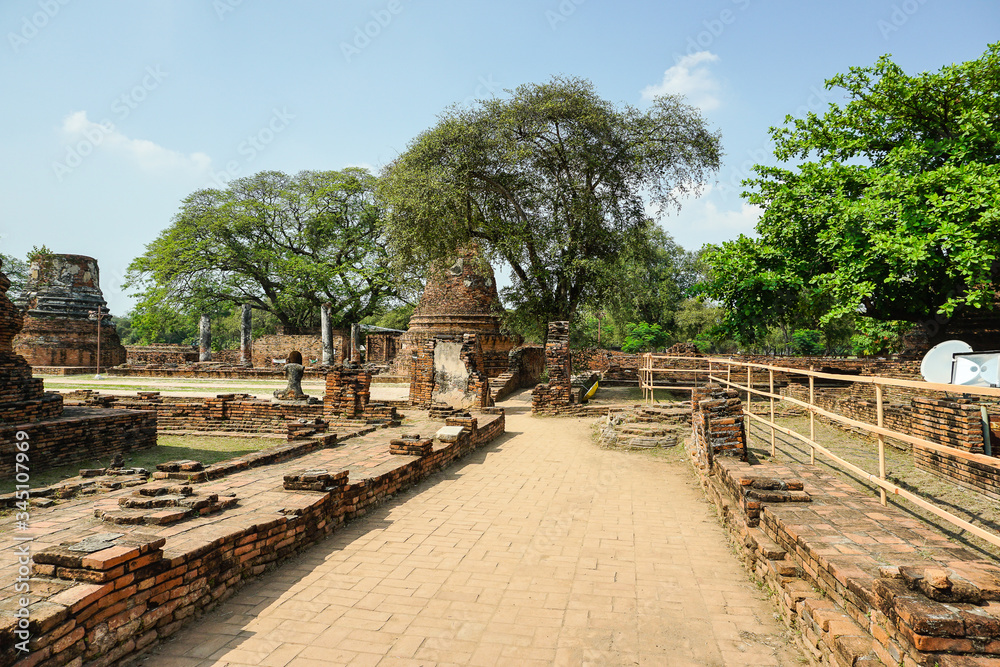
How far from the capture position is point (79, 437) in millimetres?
7633

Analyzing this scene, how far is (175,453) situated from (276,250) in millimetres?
22254

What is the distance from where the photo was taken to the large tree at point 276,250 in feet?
88.1

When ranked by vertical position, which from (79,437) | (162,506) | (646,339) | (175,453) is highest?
(646,339)

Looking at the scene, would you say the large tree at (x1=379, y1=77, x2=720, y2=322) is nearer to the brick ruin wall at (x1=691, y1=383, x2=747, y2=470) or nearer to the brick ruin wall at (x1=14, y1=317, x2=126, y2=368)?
the brick ruin wall at (x1=691, y1=383, x2=747, y2=470)

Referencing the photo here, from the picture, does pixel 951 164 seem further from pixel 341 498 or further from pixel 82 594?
pixel 82 594

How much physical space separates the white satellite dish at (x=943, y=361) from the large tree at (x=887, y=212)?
3.64 metres

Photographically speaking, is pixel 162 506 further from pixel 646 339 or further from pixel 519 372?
pixel 646 339

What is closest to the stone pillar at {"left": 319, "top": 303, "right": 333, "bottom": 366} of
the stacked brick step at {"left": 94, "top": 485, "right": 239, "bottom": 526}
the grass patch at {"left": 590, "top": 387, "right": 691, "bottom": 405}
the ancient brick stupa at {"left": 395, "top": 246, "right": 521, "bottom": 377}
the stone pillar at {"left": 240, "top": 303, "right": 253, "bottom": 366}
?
the stone pillar at {"left": 240, "top": 303, "right": 253, "bottom": 366}

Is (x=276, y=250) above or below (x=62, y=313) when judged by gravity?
above

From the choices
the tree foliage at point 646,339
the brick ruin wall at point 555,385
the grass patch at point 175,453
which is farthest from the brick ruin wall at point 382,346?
the grass patch at point 175,453

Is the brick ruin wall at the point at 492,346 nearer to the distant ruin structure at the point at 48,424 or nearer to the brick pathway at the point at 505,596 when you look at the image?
the distant ruin structure at the point at 48,424

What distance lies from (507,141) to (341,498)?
42.4 ft

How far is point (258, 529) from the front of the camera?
3.55 m

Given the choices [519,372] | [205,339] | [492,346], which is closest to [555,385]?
[492,346]
